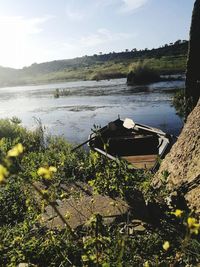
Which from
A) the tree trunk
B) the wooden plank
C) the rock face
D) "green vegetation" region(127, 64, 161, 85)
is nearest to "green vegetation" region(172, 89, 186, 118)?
the tree trunk

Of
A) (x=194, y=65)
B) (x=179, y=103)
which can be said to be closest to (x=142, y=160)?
(x=194, y=65)

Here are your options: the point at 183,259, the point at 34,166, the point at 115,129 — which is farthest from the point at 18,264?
the point at 115,129

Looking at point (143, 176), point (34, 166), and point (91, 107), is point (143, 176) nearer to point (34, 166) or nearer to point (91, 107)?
point (34, 166)

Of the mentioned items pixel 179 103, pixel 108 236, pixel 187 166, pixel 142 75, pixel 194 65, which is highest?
pixel 194 65

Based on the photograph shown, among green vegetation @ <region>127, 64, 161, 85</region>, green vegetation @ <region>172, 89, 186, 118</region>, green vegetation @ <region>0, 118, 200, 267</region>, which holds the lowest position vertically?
green vegetation @ <region>172, 89, 186, 118</region>

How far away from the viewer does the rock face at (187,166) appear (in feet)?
18.0

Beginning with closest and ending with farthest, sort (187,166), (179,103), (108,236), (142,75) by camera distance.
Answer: (108,236) < (187,166) < (179,103) < (142,75)

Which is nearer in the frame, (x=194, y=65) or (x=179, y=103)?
(x=194, y=65)

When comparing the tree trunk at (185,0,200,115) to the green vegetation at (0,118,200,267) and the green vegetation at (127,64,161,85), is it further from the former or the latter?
the green vegetation at (127,64,161,85)

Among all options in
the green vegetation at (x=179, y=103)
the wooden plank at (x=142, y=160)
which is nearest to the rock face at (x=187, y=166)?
the wooden plank at (x=142, y=160)

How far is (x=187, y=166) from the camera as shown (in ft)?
19.7

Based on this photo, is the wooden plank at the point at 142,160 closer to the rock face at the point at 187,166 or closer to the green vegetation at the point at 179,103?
the rock face at the point at 187,166

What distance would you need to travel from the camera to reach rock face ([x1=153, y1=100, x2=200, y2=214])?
5.48m

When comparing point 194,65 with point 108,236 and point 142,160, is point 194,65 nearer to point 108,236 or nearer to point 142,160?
point 142,160
